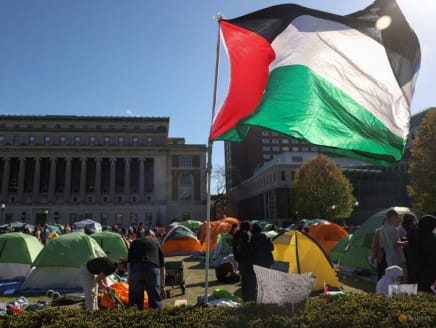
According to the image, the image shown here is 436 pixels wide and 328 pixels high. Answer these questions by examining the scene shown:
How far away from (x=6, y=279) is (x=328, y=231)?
1397 cm

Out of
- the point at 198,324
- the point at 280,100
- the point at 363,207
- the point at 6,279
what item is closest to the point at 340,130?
the point at 280,100

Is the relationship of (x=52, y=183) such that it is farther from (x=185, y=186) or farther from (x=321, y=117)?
(x=321, y=117)

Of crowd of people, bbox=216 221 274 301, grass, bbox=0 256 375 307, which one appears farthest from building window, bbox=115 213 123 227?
crowd of people, bbox=216 221 274 301

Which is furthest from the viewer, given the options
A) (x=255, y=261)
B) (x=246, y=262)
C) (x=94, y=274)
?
(x=246, y=262)

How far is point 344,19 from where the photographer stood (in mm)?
6199

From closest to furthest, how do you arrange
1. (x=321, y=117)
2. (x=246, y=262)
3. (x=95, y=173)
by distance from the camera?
(x=321, y=117) < (x=246, y=262) < (x=95, y=173)

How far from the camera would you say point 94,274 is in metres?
6.71

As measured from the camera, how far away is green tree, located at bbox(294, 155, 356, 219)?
4647 centimetres

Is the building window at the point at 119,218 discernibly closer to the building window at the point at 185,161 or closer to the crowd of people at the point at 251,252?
the building window at the point at 185,161

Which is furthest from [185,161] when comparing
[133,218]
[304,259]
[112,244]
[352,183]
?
[304,259]

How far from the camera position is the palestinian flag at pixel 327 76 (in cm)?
574

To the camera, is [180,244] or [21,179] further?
[21,179]

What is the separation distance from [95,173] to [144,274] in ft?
226

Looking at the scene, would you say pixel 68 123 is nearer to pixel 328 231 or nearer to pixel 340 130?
pixel 328 231
